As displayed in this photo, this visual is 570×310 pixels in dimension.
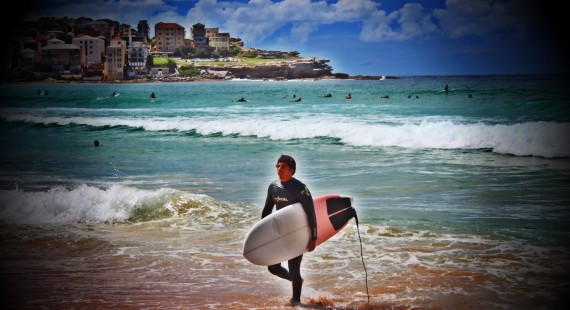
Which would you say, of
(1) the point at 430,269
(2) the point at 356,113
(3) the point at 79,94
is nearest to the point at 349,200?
(1) the point at 430,269

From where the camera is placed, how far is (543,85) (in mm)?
29812

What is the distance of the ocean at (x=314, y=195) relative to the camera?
3.73m

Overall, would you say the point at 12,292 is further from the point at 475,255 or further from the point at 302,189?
the point at 475,255

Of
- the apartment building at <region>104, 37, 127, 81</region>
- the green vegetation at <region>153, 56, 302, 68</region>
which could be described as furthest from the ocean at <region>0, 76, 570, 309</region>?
the green vegetation at <region>153, 56, 302, 68</region>

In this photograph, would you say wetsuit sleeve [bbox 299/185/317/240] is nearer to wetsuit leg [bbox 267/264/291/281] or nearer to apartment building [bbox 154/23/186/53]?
wetsuit leg [bbox 267/264/291/281]

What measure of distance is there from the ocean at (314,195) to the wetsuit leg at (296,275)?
5.1 inches

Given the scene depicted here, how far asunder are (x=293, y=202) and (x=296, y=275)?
0.48 m

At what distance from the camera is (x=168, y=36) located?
30.9 m

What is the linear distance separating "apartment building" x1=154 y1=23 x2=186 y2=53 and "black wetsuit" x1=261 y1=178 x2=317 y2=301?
82.5ft

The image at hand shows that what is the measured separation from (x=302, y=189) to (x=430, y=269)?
1.53 m

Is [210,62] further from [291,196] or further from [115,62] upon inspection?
[291,196]

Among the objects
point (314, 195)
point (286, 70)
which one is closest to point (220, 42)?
point (286, 70)

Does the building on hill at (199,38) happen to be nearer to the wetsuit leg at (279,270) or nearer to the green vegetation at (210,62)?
the green vegetation at (210,62)

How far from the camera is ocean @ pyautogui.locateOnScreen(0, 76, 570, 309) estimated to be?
3.73m
